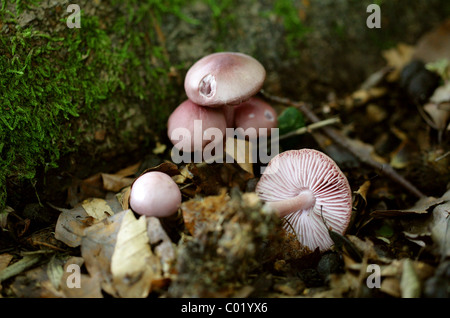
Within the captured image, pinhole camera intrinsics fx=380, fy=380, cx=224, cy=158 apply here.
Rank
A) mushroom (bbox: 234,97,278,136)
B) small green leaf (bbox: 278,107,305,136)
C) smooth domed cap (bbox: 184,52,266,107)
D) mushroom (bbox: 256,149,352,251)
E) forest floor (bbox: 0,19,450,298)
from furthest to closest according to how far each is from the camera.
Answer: small green leaf (bbox: 278,107,305,136) → mushroom (bbox: 234,97,278,136) → smooth domed cap (bbox: 184,52,266,107) → mushroom (bbox: 256,149,352,251) → forest floor (bbox: 0,19,450,298)

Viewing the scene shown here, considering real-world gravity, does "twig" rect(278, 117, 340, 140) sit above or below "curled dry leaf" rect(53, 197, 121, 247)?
above

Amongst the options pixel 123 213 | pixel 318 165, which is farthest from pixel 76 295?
pixel 318 165

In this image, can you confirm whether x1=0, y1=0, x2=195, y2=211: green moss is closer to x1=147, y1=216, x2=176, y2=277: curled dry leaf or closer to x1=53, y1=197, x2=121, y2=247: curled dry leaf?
x1=53, y1=197, x2=121, y2=247: curled dry leaf

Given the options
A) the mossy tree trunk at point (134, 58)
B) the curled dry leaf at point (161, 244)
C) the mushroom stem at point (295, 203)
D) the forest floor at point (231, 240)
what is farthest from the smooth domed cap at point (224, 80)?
the curled dry leaf at point (161, 244)

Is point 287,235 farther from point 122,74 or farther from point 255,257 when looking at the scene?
point 122,74

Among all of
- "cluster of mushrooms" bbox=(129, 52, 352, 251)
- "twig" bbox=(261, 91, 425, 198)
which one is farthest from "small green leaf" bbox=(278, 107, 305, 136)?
"cluster of mushrooms" bbox=(129, 52, 352, 251)

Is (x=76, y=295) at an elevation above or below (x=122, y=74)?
below

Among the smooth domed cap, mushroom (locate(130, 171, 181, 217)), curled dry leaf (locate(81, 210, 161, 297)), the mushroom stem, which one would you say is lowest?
curled dry leaf (locate(81, 210, 161, 297))
